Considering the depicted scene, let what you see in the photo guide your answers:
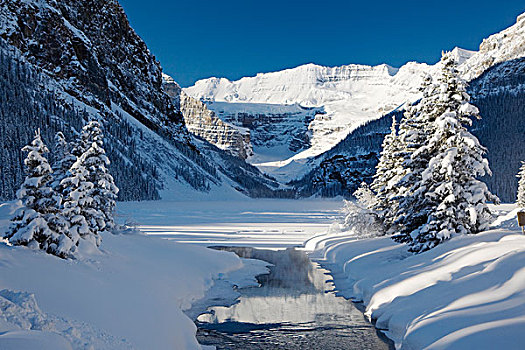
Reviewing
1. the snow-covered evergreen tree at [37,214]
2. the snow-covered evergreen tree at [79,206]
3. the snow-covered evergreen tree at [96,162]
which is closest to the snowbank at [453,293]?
the snow-covered evergreen tree at [37,214]

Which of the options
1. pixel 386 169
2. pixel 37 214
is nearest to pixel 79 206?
pixel 37 214

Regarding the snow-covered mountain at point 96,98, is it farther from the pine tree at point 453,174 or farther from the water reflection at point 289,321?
the pine tree at point 453,174

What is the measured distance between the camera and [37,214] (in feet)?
37.0

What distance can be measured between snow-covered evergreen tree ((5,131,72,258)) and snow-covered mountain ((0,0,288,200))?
216 feet

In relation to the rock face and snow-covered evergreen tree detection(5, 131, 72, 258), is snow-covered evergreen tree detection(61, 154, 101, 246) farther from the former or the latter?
the rock face

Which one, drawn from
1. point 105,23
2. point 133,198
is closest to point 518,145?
point 133,198

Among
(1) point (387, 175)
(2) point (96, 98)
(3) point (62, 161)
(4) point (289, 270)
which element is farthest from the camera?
(2) point (96, 98)

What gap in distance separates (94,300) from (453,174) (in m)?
14.1

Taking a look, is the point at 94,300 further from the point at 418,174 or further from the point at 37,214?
the point at 418,174

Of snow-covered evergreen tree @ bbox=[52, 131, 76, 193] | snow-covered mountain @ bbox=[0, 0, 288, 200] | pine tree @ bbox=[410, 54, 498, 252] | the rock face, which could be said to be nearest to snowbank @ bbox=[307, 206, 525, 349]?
pine tree @ bbox=[410, 54, 498, 252]

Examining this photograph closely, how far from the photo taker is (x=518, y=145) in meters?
130

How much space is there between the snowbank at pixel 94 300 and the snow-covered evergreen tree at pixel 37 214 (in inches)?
16.8

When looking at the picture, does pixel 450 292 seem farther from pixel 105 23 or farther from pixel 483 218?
pixel 105 23

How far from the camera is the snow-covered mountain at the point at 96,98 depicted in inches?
3762
